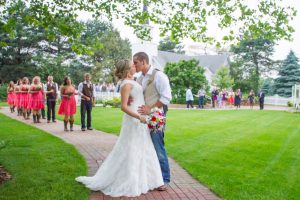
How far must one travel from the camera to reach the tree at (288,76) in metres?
44.9

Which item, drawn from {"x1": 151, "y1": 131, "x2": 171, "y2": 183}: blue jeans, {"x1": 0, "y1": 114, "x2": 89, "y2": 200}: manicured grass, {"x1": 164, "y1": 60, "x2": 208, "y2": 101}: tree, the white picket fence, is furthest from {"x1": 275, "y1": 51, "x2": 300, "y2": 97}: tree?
{"x1": 151, "y1": 131, "x2": 171, "y2": 183}: blue jeans

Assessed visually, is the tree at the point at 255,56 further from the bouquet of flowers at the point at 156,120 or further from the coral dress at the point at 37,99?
the bouquet of flowers at the point at 156,120

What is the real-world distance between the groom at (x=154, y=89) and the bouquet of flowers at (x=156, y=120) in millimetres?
111

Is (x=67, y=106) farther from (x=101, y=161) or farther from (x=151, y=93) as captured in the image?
(x=151, y=93)

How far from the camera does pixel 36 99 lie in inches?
568

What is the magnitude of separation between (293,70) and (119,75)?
44125 mm

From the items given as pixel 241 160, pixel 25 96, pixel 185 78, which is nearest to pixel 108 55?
pixel 185 78

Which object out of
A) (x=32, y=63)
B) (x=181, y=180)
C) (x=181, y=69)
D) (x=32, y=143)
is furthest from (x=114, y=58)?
(x=181, y=180)

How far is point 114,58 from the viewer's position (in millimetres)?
55188

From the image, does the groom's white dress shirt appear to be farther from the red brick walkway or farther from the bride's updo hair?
the red brick walkway

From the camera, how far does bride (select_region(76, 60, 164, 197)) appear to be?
16.3 feet

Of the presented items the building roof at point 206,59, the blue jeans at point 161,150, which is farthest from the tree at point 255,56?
the blue jeans at point 161,150

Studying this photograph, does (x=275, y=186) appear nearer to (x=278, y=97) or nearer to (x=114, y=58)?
(x=278, y=97)

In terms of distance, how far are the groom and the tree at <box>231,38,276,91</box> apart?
2086 inches
